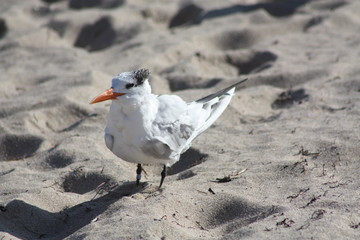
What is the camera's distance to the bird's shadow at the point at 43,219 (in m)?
2.93

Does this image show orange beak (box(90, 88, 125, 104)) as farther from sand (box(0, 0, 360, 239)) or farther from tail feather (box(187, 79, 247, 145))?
tail feather (box(187, 79, 247, 145))

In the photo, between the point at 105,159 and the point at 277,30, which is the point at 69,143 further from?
the point at 277,30

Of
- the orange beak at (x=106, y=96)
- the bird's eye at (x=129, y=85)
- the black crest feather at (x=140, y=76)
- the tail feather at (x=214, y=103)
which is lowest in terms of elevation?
the tail feather at (x=214, y=103)

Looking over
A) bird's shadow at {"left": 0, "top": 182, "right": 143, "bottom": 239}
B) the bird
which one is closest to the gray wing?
the bird

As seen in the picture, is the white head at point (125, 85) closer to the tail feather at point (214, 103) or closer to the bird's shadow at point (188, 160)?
the tail feather at point (214, 103)

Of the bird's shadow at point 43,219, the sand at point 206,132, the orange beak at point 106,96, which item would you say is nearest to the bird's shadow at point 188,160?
the sand at point 206,132

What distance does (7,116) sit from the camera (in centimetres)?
443

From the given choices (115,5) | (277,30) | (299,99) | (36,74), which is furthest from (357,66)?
(115,5)

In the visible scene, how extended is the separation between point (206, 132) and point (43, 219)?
1.44 meters

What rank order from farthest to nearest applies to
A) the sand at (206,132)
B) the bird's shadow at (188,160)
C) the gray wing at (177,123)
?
the bird's shadow at (188,160) → the gray wing at (177,123) → the sand at (206,132)

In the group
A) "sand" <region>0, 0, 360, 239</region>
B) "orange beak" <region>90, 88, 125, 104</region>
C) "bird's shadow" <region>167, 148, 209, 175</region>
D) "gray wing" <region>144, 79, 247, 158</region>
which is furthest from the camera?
"bird's shadow" <region>167, 148, 209, 175</region>

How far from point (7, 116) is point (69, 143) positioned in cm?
81

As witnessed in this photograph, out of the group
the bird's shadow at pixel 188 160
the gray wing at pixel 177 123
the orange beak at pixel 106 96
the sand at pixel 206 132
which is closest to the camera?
the sand at pixel 206 132

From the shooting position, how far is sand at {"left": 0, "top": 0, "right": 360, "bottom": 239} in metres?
2.91
